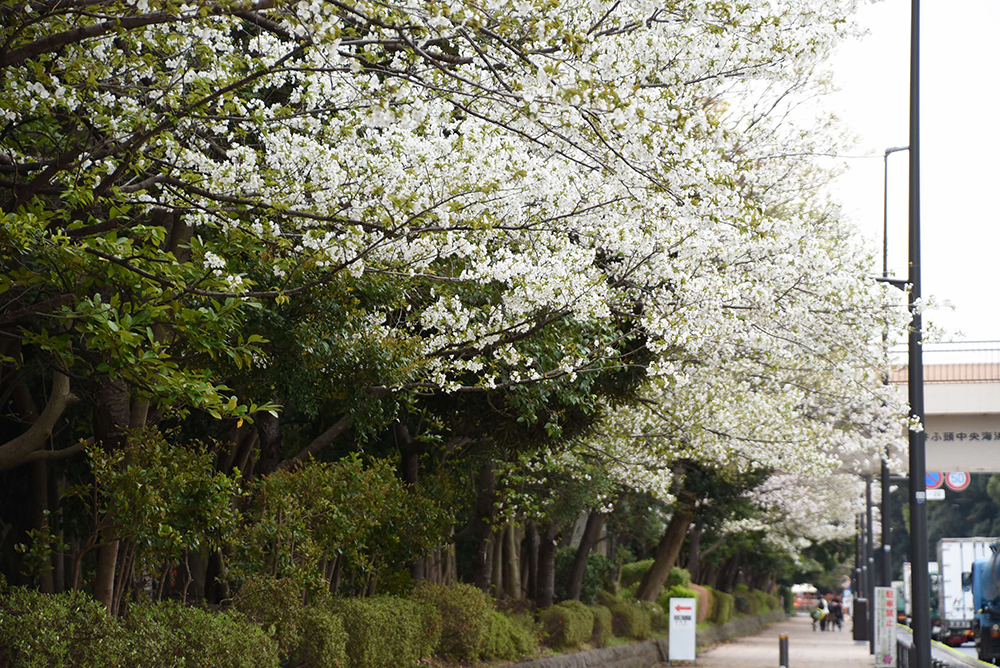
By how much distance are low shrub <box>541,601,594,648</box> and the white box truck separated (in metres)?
22.0

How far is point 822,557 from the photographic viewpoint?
208 feet

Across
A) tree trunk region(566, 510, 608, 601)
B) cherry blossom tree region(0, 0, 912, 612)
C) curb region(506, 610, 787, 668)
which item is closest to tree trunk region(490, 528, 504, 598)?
tree trunk region(566, 510, 608, 601)

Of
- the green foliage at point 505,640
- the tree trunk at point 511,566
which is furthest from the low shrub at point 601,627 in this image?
the green foliage at point 505,640

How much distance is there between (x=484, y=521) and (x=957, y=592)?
26412 mm

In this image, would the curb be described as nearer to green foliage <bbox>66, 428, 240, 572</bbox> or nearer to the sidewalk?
the sidewalk

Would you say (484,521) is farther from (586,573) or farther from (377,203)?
(377,203)

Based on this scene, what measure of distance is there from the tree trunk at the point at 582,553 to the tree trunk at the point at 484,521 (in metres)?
5.10

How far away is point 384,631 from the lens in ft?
37.9

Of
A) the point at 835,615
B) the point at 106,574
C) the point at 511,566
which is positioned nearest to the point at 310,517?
the point at 106,574

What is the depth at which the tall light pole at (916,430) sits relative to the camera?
14.1m

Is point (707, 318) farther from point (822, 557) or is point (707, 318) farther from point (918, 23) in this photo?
point (822, 557)

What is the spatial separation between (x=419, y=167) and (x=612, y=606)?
19.2 m

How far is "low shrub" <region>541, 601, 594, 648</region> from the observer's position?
776 inches

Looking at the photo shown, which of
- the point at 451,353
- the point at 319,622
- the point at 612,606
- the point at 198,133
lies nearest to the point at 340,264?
the point at 198,133
